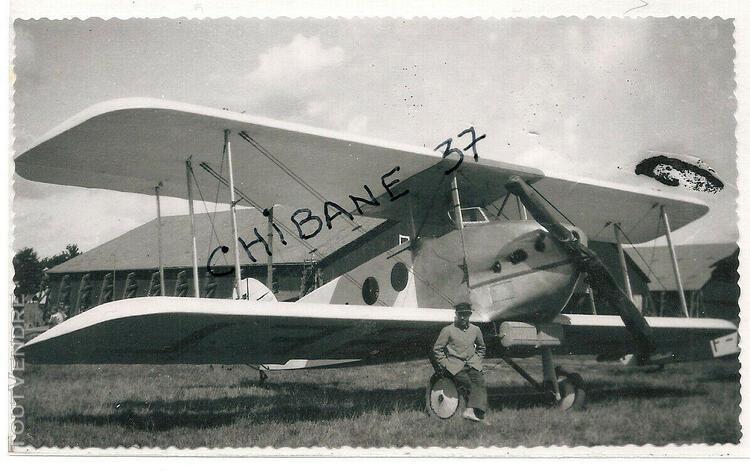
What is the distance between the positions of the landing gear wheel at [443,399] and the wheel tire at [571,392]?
1.36 metres

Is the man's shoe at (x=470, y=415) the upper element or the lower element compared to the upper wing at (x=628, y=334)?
lower

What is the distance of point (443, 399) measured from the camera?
537 centimetres

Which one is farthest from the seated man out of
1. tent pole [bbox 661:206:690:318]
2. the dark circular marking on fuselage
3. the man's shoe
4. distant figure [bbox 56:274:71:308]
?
distant figure [bbox 56:274:71:308]

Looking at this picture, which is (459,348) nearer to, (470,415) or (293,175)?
(470,415)

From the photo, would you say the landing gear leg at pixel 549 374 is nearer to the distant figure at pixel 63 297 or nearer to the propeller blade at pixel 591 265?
the propeller blade at pixel 591 265

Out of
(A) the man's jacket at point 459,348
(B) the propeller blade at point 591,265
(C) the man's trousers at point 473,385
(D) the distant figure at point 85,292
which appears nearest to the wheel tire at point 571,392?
(B) the propeller blade at point 591,265

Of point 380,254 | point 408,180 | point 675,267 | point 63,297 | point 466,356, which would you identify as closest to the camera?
point 466,356

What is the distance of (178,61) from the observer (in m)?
5.49

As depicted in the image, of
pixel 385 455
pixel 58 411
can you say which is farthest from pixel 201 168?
pixel 385 455

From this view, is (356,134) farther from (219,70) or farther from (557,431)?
(557,431)

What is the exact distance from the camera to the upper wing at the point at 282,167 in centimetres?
502

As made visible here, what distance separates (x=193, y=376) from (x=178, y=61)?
16.7 feet

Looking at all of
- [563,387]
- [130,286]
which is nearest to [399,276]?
[563,387]

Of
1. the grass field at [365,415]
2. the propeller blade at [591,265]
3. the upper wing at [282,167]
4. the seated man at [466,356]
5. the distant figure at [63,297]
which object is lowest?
the grass field at [365,415]
